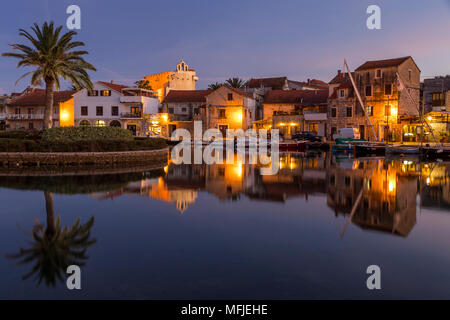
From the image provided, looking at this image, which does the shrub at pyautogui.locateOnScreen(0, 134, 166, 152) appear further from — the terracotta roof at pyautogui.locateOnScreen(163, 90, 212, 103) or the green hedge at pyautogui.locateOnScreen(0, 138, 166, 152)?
the terracotta roof at pyautogui.locateOnScreen(163, 90, 212, 103)

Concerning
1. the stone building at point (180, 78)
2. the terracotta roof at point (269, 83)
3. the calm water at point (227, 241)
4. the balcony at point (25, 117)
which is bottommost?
the calm water at point (227, 241)

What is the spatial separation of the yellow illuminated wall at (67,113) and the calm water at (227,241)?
5407 cm

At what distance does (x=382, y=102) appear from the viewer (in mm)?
54594

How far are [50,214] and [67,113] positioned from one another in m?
61.2

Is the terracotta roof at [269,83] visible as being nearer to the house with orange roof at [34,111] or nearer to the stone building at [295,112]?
the stone building at [295,112]

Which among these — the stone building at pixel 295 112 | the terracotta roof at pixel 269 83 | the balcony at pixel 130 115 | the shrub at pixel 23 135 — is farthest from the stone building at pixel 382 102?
the shrub at pixel 23 135

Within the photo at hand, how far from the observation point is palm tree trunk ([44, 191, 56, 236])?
10.1 metres

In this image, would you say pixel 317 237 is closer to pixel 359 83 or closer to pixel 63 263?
pixel 63 263

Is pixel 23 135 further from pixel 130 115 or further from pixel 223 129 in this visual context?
pixel 223 129

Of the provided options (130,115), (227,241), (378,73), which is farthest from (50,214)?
(130,115)

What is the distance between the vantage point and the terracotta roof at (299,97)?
63662mm

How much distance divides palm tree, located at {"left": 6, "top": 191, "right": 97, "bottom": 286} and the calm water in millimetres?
27

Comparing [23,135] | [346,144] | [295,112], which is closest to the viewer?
[23,135]
